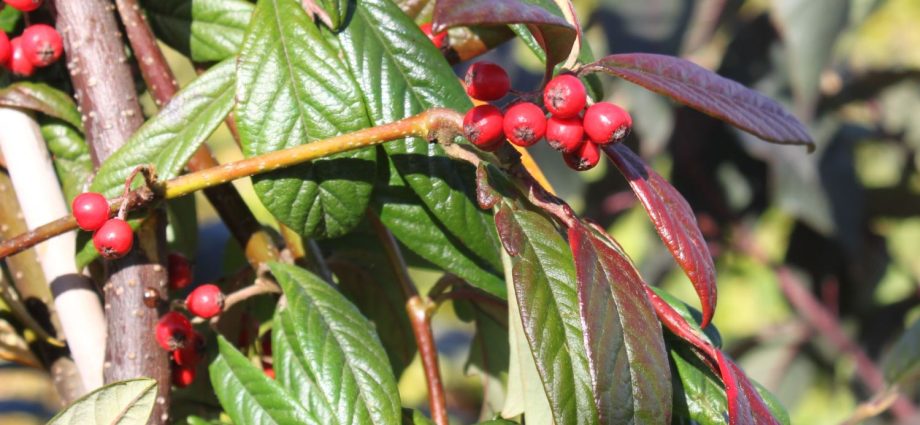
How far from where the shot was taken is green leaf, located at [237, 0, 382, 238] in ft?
2.10

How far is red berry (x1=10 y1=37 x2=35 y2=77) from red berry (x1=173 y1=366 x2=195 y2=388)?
252 mm

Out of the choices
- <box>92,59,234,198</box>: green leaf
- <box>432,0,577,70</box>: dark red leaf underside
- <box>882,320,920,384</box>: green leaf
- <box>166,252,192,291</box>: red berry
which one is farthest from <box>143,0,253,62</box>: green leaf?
<box>882,320,920,384</box>: green leaf

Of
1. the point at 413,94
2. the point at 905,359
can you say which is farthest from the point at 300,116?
the point at 905,359

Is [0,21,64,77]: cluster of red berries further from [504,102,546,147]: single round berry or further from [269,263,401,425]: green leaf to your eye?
[504,102,546,147]: single round berry

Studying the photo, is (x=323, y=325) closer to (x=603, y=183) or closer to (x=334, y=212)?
(x=334, y=212)

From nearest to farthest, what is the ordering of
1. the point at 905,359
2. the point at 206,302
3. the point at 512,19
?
the point at 512,19
the point at 206,302
the point at 905,359

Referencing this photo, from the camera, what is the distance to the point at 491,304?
83cm

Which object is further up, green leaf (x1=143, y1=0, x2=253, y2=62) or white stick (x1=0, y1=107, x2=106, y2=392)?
green leaf (x1=143, y1=0, x2=253, y2=62)

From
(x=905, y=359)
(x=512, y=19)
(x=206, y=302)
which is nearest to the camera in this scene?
(x=512, y=19)

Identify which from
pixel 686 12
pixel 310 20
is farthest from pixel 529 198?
pixel 686 12

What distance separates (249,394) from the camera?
680 mm

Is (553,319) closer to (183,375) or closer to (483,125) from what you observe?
(483,125)

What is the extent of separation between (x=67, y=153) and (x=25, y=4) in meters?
0.12

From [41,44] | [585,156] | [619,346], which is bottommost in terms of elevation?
[619,346]
